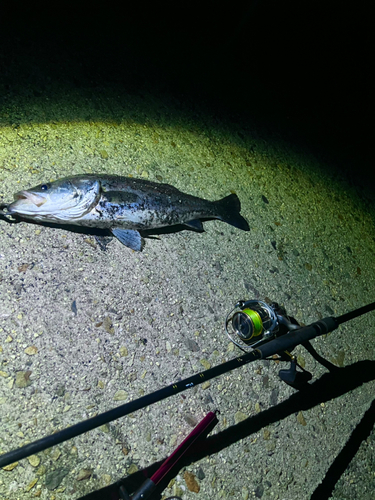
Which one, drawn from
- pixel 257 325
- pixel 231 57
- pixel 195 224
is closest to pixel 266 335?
pixel 257 325

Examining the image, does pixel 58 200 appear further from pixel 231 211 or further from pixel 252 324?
pixel 252 324

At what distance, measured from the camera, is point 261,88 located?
14.3 ft

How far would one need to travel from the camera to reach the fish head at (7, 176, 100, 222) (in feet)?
7.09

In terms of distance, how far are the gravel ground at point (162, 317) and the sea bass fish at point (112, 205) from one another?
0.61 ft

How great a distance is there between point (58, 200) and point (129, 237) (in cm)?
55

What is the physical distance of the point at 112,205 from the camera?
2.34 meters

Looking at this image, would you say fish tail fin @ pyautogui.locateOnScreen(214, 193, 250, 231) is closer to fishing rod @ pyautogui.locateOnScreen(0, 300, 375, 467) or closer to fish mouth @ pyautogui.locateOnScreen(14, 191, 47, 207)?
fishing rod @ pyautogui.locateOnScreen(0, 300, 375, 467)

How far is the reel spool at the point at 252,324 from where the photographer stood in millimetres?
2386

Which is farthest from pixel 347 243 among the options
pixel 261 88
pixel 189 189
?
pixel 261 88

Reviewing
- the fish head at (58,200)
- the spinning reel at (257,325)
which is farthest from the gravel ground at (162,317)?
the fish head at (58,200)

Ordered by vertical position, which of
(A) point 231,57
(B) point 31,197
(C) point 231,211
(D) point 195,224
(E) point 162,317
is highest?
(A) point 231,57

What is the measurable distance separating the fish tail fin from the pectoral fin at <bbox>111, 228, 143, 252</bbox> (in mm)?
819

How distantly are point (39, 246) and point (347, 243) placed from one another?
10.5 feet

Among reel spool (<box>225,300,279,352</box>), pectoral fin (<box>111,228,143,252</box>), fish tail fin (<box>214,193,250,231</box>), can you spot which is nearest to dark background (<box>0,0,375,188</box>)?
fish tail fin (<box>214,193,250,231</box>)
